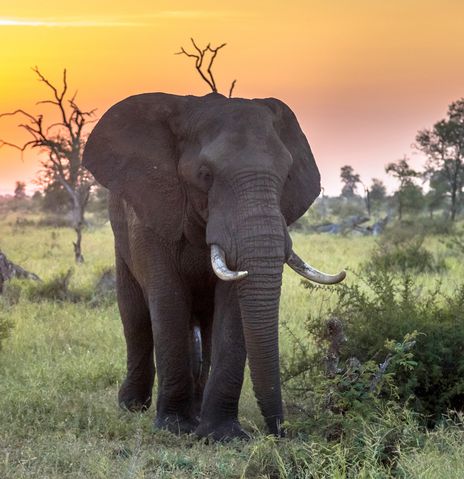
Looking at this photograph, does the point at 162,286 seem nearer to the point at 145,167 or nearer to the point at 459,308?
the point at 145,167

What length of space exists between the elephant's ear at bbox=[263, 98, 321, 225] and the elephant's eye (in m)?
0.60

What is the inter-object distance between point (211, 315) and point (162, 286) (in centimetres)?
62

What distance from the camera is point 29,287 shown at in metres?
13.0

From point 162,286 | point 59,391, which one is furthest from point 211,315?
point 59,391

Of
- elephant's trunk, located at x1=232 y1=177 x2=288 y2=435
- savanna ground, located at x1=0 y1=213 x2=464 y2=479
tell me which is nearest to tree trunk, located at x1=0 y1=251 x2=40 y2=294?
savanna ground, located at x1=0 y1=213 x2=464 y2=479

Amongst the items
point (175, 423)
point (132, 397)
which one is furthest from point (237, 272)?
point (132, 397)

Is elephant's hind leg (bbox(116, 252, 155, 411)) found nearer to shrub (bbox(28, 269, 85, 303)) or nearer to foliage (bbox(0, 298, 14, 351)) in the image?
foliage (bbox(0, 298, 14, 351))

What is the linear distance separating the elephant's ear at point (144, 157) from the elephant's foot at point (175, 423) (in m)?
1.27

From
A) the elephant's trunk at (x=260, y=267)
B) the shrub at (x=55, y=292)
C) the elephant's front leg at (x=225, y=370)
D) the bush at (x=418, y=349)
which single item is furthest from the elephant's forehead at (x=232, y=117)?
the shrub at (x=55, y=292)

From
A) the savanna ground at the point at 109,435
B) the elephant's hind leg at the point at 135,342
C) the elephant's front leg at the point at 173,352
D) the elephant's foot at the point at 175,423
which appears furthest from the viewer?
the elephant's hind leg at the point at 135,342

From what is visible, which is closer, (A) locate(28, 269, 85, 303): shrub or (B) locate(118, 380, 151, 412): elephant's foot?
(B) locate(118, 380, 151, 412): elephant's foot

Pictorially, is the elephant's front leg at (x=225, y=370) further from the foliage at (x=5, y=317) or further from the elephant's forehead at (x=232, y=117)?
the foliage at (x=5, y=317)

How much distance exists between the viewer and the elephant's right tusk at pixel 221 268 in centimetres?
516

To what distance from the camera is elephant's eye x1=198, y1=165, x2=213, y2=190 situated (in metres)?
5.60
